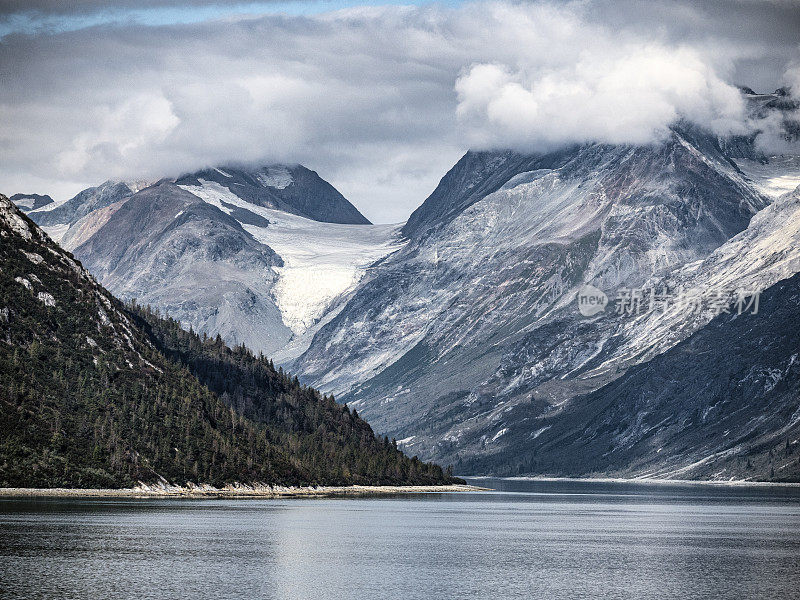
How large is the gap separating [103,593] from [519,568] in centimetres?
5341

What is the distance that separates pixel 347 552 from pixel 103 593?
51570 mm

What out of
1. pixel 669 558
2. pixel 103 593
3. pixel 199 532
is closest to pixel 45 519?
pixel 199 532

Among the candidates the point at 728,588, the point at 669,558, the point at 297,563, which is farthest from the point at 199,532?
the point at 728,588

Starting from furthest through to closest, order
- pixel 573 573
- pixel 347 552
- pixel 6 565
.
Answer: pixel 347 552 < pixel 573 573 < pixel 6 565

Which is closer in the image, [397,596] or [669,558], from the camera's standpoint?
[397,596]

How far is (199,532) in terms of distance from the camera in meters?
186

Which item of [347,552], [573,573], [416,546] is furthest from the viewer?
[416,546]

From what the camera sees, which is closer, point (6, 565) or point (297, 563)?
point (6, 565)

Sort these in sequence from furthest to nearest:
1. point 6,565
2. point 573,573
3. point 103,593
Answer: point 573,573 → point 6,565 → point 103,593

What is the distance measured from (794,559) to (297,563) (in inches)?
2598

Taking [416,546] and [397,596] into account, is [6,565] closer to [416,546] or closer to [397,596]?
[397,596]

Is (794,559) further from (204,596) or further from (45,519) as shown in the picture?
(45,519)

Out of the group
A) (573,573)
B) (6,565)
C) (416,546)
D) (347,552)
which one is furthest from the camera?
(416,546)

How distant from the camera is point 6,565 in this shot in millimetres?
131125
